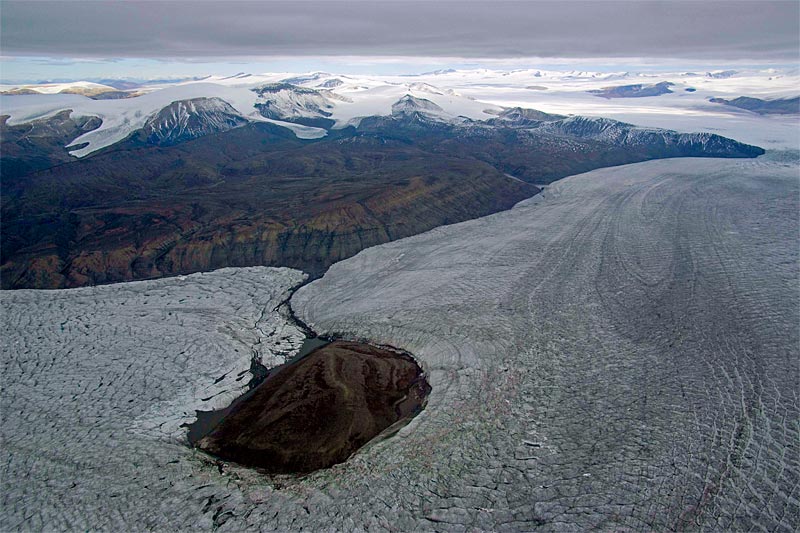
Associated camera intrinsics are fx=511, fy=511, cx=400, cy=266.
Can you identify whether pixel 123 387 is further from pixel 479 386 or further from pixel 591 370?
pixel 591 370

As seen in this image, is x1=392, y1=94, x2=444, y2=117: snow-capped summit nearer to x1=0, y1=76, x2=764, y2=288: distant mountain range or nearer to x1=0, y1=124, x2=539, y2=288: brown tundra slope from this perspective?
x1=0, y1=76, x2=764, y2=288: distant mountain range

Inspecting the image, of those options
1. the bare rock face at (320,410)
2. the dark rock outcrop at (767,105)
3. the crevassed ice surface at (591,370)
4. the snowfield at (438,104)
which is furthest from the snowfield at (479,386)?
the dark rock outcrop at (767,105)

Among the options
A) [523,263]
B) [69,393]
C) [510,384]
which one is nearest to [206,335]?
[69,393]

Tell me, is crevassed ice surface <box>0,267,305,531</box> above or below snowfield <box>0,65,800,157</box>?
below

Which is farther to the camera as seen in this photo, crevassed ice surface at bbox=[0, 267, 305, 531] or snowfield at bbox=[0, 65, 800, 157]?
snowfield at bbox=[0, 65, 800, 157]

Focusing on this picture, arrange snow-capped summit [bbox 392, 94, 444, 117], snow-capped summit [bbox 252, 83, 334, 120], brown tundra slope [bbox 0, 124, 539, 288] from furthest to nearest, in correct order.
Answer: snow-capped summit [bbox 392, 94, 444, 117]
snow-capped summit [bbox 252, 83, 334, 120]
brown tundra slope [bbox 0, 124, 539, 288]

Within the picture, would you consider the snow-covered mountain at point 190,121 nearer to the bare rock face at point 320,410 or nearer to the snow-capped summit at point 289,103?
the snow-capped summit at point 289,103

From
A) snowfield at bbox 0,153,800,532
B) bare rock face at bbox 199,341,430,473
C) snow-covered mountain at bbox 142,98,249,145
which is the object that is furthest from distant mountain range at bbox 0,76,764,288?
bare rock face at bbox 199,341,430,473
